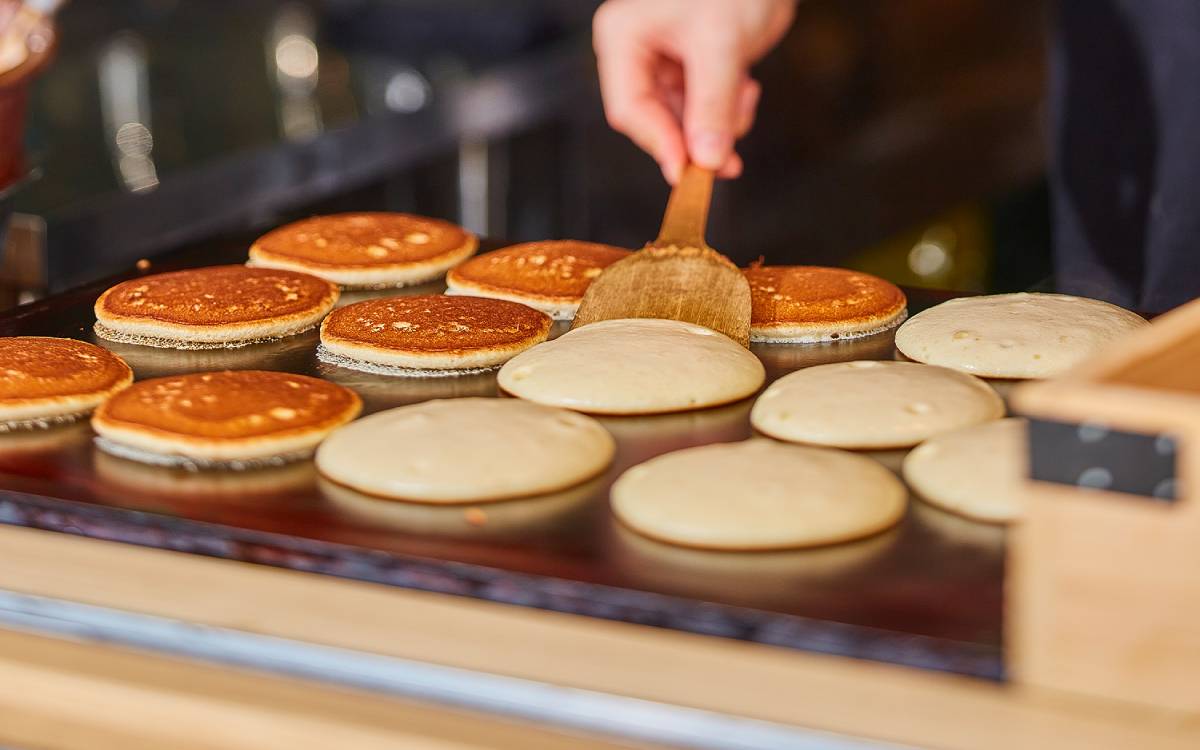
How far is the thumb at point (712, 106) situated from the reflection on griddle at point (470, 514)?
772 mm

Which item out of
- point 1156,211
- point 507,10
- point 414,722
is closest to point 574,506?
point 414,722

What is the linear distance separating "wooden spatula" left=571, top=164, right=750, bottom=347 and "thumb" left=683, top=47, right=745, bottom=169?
0.47ft

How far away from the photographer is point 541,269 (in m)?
1.83

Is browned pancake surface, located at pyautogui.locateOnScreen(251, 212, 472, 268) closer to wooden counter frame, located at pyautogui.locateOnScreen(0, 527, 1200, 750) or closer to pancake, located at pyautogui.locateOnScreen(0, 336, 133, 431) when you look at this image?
pancake, located at pyautogui.locateOnScreen(0, 336, 133, 431)

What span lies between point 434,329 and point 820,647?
77 centimetres

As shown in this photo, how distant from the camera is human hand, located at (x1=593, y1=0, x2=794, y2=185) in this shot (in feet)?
6.16

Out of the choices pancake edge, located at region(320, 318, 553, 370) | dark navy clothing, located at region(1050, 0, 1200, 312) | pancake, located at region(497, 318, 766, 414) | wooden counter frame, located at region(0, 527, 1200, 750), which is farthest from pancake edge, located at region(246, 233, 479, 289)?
dark navy clothing, located at region(1050, 0, 1200, 312)

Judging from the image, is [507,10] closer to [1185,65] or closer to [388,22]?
[388,22]

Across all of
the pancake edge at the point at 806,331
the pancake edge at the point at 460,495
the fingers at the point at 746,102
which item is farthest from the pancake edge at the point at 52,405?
the fingers at the point at 746,102

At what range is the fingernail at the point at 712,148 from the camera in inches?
73.0

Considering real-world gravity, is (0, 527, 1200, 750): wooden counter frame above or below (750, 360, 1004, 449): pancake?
below

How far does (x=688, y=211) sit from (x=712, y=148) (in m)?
0.14

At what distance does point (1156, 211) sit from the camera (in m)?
2.14

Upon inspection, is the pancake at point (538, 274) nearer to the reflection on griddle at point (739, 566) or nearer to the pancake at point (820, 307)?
the pancake at point (820, 307)
